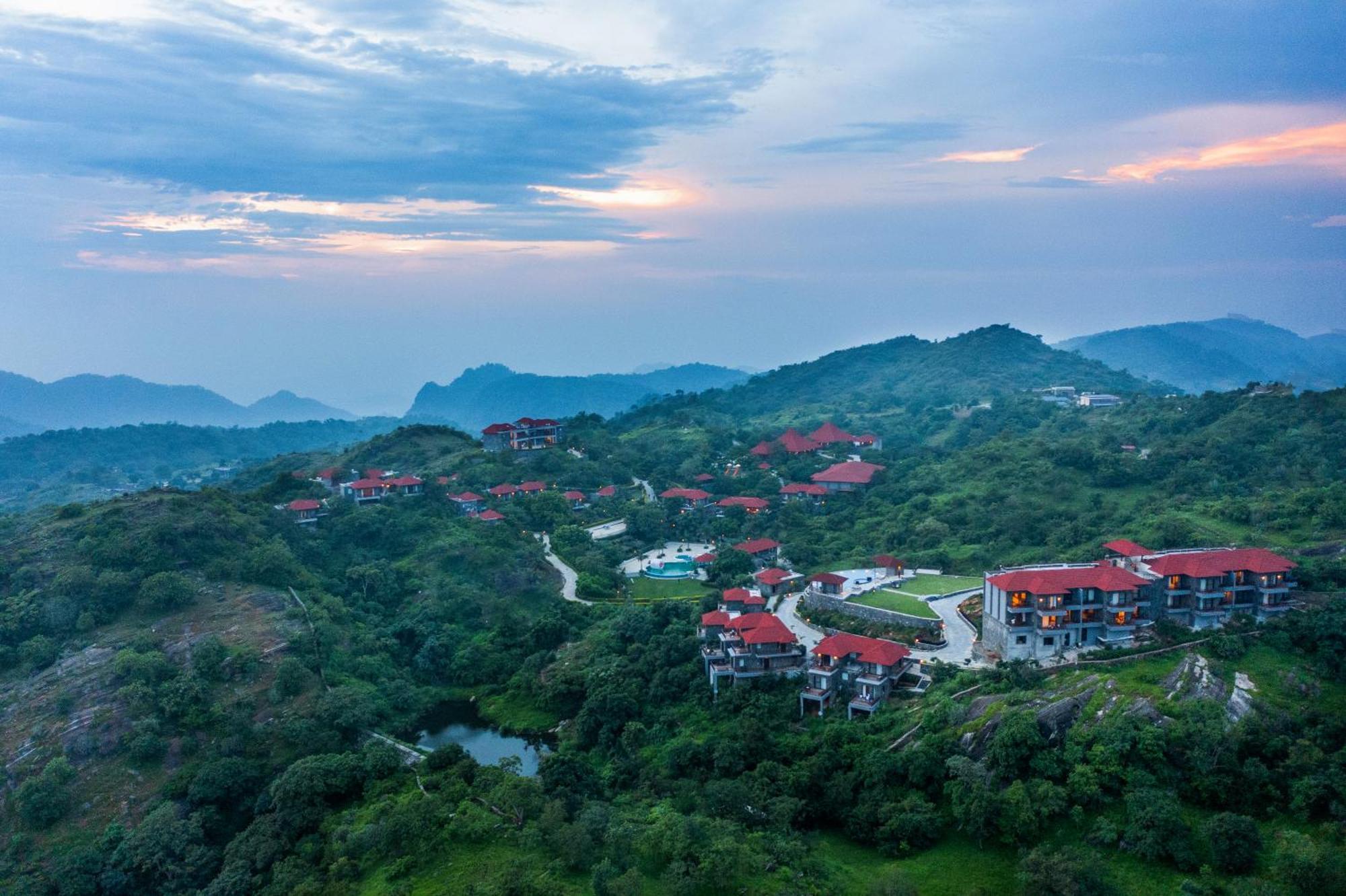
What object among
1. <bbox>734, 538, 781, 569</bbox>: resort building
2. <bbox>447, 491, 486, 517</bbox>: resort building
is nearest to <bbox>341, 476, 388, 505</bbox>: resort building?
<bbox>447, 491, 486, 517</bbox>: resort building

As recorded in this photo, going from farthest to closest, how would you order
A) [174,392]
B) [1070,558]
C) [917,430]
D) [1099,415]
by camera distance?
[174,392]
[917,430]
[1099,415]
[1070,558]

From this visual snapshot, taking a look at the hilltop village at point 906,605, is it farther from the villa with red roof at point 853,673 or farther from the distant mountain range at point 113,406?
the distant mountain range at point 113,406

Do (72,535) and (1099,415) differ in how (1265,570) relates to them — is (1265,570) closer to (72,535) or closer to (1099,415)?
(1099,415)

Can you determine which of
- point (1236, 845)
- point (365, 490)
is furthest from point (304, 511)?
point (1236, 845)

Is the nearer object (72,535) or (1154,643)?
(1154,643)

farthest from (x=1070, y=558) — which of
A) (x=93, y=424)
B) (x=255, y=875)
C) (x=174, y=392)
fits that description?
(x=174, y=392)

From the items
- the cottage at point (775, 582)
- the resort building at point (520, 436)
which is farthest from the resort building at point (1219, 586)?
the resort building at point (520, 436)

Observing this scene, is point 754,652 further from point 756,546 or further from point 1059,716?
point 756,546
